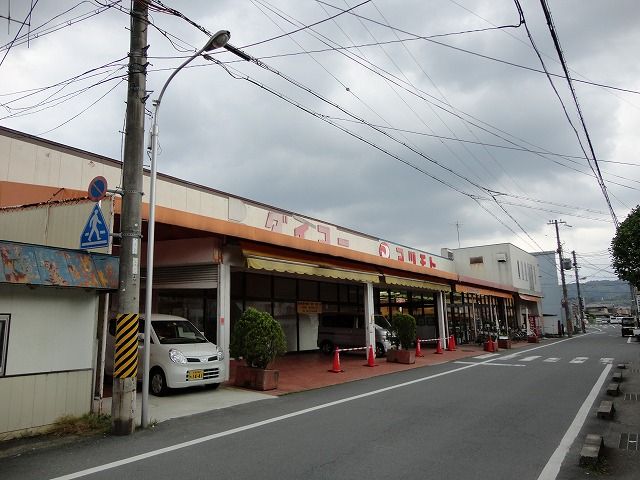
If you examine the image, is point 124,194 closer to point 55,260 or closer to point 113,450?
point 55,260

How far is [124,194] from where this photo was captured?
766 cm

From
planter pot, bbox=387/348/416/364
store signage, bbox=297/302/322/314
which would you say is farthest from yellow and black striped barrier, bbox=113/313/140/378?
store signage, bbox=297/302/322/314

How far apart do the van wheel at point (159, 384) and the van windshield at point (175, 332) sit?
723 millimetres

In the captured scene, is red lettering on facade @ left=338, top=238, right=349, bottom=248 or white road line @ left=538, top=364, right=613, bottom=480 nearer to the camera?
white road line @ left=538, top=364, right=613, bottom=480

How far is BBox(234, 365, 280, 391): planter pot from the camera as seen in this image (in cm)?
1145

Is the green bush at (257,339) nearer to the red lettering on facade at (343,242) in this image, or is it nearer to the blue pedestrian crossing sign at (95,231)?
the blue pedestrian crossing sign at (95,231)

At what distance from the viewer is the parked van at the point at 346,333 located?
2045cm

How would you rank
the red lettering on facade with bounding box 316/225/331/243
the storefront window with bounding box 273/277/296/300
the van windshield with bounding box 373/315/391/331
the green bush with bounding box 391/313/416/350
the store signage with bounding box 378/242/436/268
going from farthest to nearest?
the store signage with bounding box 378/242/436/268, the red lettering on facade with bounding box 316/225/331/243, the van windshield with bounding box 373/315/391/331, the storefront window with bounding box 273/277/296/300, the green bush with bounding box 391/313/416/350

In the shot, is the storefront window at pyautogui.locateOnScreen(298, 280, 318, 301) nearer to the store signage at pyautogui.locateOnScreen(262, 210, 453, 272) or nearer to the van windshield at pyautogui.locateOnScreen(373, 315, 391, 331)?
the store signage at pyautogui.locateOnScreen(262, 210, 453, 272)

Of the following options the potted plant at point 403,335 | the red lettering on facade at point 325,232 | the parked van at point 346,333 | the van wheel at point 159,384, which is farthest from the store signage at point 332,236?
the van wheel at point 159,384

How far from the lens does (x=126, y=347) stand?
7297 millimetres

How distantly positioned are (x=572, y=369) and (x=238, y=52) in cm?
→ 1466

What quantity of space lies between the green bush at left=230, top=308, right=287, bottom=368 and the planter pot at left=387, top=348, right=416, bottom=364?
754 centimetres

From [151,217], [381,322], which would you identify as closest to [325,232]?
[381,322]
